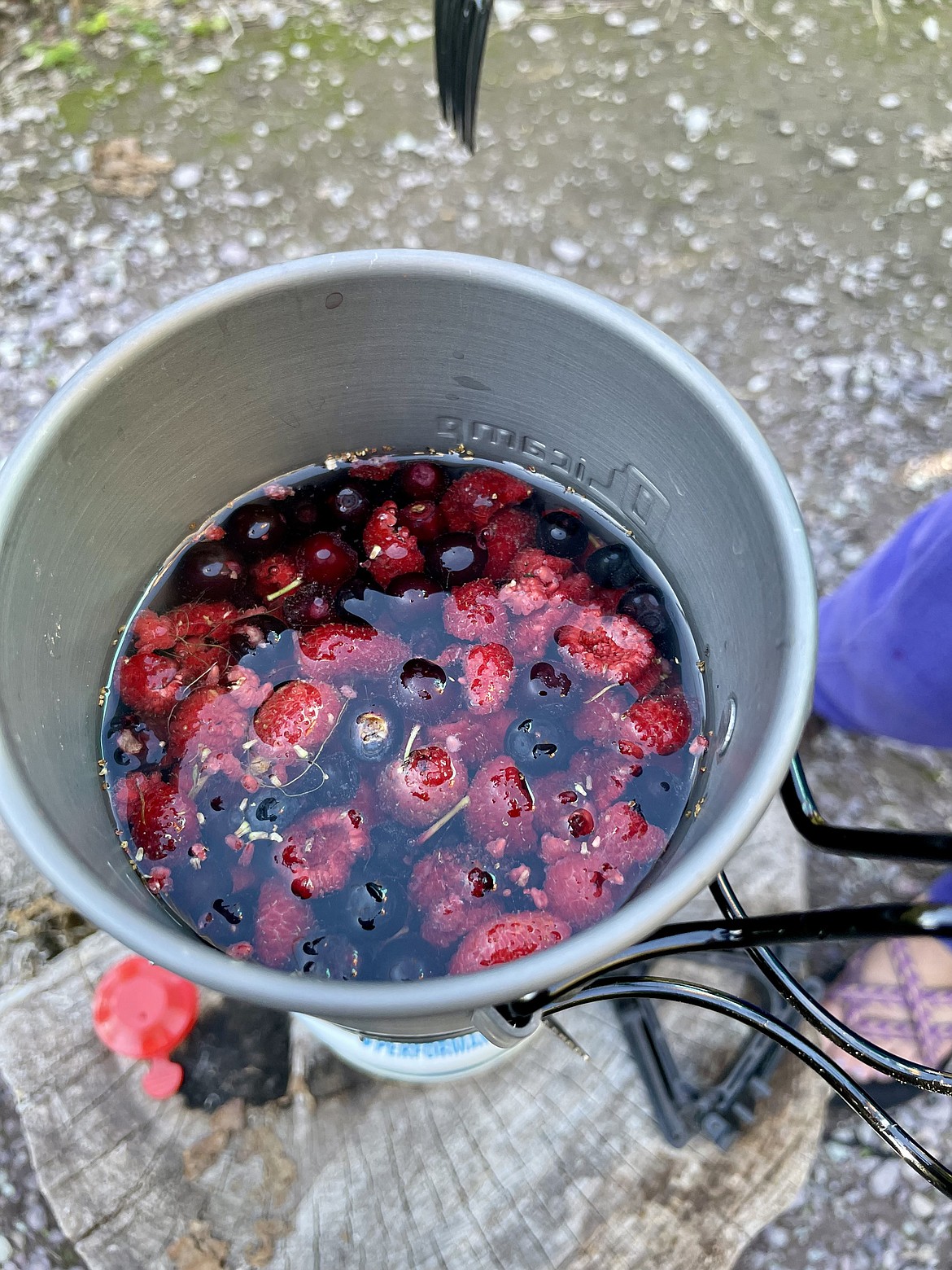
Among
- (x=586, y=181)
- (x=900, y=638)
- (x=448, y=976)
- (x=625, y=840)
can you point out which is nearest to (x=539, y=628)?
(x=625, y=840)

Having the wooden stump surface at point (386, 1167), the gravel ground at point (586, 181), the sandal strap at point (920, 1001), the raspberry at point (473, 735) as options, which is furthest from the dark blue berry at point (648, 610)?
the gravel ground at point (586, 181)

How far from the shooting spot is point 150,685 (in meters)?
1.17

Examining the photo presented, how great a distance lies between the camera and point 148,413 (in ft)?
3.49

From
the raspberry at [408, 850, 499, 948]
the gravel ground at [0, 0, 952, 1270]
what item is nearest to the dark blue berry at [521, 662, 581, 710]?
the raspberry at [408, 850, 499, 948]

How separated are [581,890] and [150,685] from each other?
59cm

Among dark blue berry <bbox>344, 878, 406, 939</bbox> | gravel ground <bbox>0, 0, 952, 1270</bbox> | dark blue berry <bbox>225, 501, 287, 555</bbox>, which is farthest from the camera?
gravel ground <bbox>0, 0, 952, 1270</bbox>

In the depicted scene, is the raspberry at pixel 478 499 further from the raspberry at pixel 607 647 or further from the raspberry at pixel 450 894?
the raspberry at pixel 450 894

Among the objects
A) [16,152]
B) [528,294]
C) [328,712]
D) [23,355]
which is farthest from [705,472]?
[16,152]

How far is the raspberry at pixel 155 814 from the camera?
1099mm

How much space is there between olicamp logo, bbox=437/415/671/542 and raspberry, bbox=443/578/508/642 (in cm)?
19

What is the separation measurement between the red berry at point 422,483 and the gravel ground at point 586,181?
144 cm

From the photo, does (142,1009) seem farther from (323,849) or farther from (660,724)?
(660,724)

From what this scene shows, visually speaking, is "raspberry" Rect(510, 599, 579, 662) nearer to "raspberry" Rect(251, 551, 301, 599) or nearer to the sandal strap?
"raspberry" Rect(251, 551, 301, 599)

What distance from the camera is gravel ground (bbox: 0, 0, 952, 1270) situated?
8.56 feet
